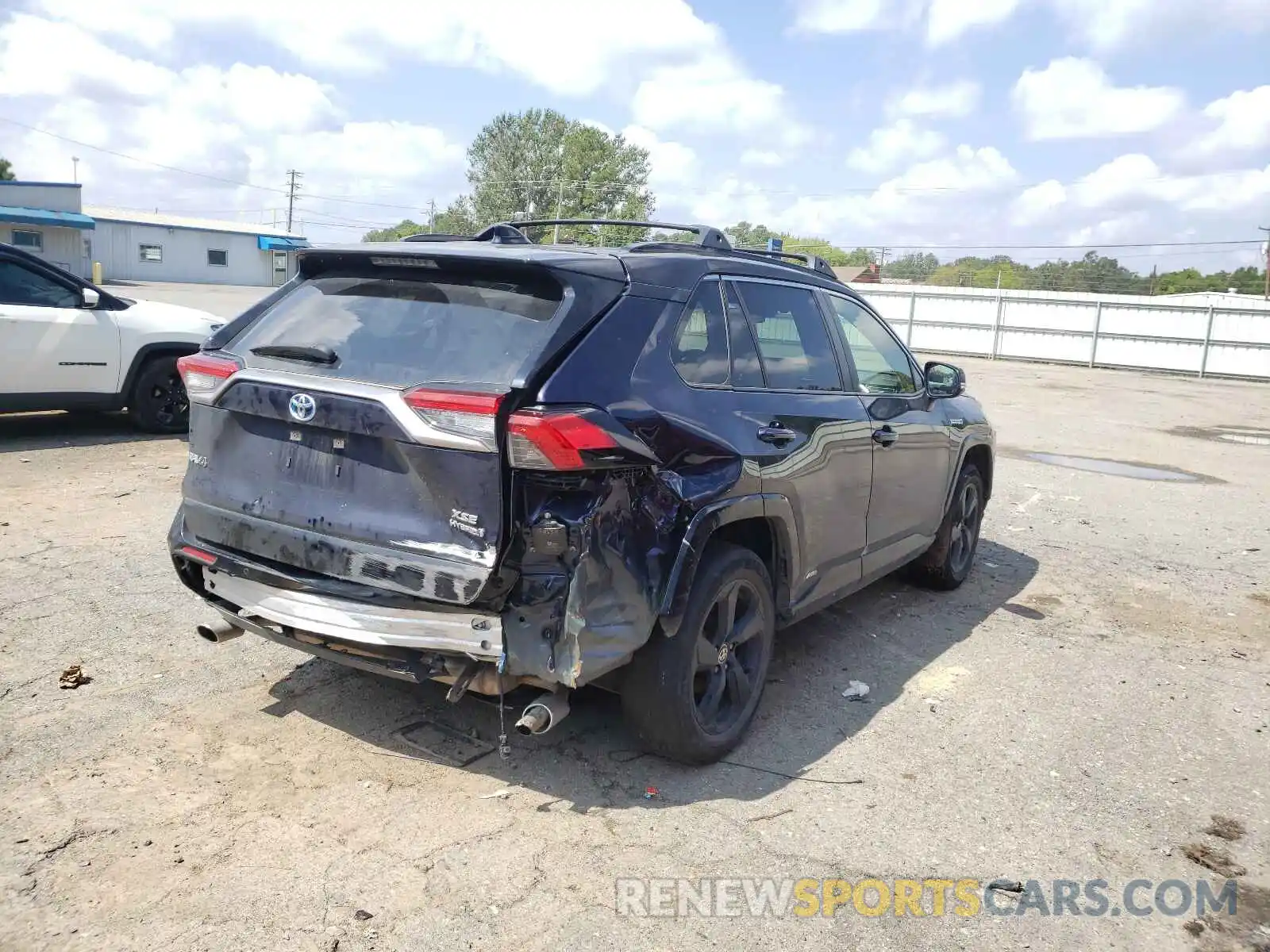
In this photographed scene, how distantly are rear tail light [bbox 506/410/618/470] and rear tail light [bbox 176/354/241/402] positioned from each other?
124cm

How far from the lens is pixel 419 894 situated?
9.36 feet

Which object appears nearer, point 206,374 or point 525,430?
point 525,430

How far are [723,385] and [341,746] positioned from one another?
6.49 ft

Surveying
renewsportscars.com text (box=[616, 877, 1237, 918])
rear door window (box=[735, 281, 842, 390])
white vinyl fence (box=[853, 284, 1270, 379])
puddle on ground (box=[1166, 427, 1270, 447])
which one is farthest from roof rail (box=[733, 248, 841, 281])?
white vinyl fence (box=[853, 284, 1270, 379])

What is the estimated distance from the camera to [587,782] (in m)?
3.54

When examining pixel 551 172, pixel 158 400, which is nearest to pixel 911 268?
pixel 551 172

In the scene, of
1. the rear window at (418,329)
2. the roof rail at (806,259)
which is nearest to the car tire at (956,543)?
the roof rail at (806,259)

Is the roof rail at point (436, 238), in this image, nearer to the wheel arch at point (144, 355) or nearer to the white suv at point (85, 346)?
the wheel arch at point (144, 355)

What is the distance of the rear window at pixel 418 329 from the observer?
3182 millimetres

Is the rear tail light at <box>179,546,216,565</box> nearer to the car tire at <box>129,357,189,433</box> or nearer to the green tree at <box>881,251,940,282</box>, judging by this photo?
the car tire at <box>129,357,189,433</box>

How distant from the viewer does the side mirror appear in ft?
18.2

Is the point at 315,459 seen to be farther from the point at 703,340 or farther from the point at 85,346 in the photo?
the point at 85,346

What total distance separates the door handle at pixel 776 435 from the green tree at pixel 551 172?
7263 centimetres

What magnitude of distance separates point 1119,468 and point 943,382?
6788 millimetres
